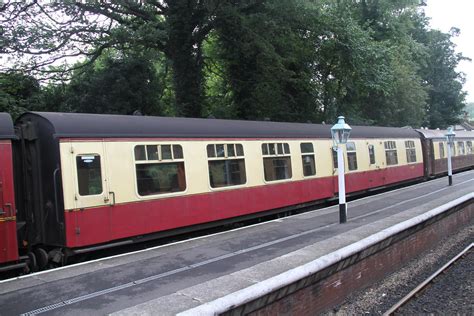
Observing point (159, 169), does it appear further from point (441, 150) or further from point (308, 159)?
point (441, 150)

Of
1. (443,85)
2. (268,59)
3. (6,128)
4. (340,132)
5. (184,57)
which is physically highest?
(443,85)

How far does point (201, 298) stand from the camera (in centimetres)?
541

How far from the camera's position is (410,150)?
23547 millimetres

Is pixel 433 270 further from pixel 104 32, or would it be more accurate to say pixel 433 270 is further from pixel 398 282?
pixel 104 32

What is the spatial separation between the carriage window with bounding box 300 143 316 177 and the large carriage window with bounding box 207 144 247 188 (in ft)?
10.4

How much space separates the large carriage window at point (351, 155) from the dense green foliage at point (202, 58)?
503cm

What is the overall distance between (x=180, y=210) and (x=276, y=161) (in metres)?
4.19

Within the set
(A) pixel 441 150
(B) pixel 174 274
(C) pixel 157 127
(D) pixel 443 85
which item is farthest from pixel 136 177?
(D) pixel 443 85

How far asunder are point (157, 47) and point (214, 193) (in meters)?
12.0

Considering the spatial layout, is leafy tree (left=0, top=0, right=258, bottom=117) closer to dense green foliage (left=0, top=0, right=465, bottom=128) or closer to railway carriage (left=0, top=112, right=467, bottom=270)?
dense green foliage (left=0, top=0, right=465, bottom=128)

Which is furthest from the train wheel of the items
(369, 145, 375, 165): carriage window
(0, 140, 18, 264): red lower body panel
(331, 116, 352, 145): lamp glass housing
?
(369, 145, 375, 165): carriage window

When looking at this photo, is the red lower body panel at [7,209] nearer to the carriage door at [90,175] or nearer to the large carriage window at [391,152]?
the carriage door at [90,175]

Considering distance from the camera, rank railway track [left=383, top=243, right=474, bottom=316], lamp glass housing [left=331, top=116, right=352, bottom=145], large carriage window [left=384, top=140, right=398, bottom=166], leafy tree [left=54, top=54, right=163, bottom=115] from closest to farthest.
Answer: railway track [left=383, top=243, right=474, bottom=316] → lamp glass housing [left=331, top=116, right=352, bottom=145] → leafy tree [left=54, top=54, right=163, bottom=115] → large carriage window [left=384, top=140, right=398, bottom=166]

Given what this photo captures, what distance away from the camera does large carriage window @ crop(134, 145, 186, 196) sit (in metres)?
9.38
